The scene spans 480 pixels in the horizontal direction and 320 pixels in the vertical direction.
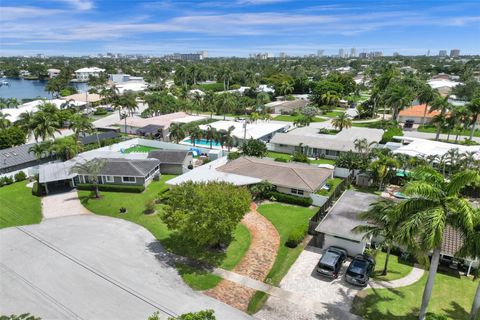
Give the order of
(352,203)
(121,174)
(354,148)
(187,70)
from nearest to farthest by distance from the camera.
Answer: (352,203) < (121,174) < (354,148) < (187,70)

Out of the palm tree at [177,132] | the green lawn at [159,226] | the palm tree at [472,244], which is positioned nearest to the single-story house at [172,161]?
the green lawn at [159,226]

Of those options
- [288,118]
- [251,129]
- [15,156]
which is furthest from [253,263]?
[288,118]

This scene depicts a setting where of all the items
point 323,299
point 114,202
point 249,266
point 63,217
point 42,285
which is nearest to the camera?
A: point 323,299

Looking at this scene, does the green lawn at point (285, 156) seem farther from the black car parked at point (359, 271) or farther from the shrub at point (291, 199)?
the black car parked at point (359, 271)

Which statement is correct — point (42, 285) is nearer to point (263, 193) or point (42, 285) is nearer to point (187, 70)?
point (263, 193)

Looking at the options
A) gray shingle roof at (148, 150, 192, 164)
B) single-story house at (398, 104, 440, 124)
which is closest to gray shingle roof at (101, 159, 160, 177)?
gray shingle roof at (148, 150, 192, 164)

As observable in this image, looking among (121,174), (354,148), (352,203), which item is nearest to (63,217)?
(121,174)
